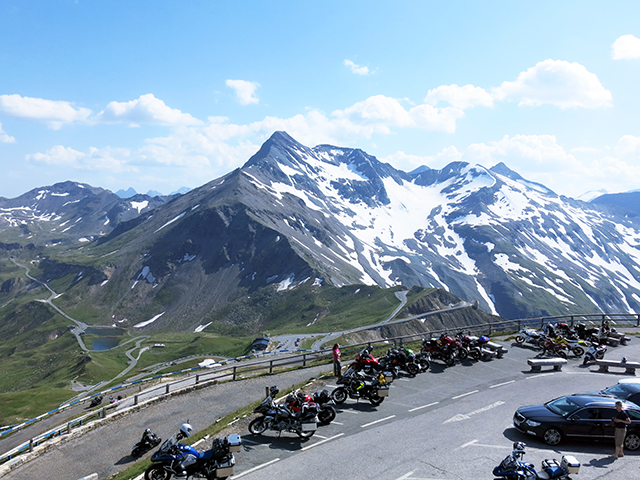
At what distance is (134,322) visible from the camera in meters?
166

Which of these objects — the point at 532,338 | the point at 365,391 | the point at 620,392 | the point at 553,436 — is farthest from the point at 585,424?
the point at 532,338

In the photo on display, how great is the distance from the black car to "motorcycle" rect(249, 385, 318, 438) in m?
9.36

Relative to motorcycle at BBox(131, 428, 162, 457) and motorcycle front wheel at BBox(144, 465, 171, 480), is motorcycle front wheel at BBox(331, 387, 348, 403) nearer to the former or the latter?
motorcycle front wheel at BBox(144, 465, 171, 480)

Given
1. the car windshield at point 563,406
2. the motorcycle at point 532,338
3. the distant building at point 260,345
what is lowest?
the distant building at point 260,345

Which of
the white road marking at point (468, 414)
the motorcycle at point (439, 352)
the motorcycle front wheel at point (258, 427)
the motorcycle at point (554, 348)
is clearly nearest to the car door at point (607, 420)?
the white road marking at point (468, 414)

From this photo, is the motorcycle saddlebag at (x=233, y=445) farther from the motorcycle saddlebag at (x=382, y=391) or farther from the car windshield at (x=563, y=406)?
the car windshield at (x=563, y=406)

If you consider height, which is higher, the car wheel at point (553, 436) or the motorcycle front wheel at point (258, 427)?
the motorcycle front wheel at point (258, 427)

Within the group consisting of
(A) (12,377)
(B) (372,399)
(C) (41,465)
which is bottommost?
(A) (12,377)

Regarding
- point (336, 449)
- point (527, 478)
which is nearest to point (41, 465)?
point (336, 449)

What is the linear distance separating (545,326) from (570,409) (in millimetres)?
20507

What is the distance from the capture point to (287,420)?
18.6 meters

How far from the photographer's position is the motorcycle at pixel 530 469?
1288cm

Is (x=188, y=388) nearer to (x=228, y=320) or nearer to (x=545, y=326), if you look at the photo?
(x=545, y=326)

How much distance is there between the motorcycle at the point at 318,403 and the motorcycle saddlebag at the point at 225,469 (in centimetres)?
431
